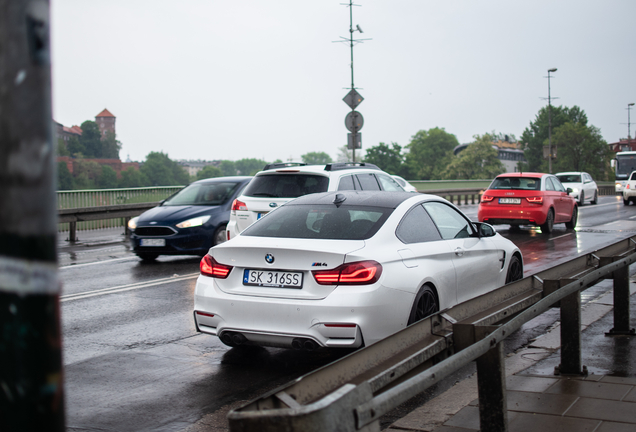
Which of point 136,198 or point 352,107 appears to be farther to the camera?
point 352,107

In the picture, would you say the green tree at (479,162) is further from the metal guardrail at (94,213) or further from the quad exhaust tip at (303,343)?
the quad exhaust tip at (303,343)

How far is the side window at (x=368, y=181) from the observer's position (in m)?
12.2

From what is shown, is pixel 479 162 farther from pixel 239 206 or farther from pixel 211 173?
pixel 239 206

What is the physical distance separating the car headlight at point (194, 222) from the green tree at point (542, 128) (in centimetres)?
12138

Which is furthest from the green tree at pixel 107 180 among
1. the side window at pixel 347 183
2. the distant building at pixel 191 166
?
the side window at pixel 347 183

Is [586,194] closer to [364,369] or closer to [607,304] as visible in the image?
[607,304]

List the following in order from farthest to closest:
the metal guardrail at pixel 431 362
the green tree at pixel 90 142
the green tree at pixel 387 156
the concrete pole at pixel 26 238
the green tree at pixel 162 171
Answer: the green tree at pixel 387 156, the green tree at pixel 90 142, the green tree at pixel 162 171, the metal guardrail at pixel 431 362, the concrete pole at pixel 26 238

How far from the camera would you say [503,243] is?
25.2 feet

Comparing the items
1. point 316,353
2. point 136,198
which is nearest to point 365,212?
point 316,353

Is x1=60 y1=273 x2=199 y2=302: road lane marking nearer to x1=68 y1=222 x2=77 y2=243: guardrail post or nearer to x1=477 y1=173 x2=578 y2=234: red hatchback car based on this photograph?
x1=68 y1=222 x2=77 y2=243: guardrail post

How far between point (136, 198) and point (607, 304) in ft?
54.4

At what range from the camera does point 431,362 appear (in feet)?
11.6

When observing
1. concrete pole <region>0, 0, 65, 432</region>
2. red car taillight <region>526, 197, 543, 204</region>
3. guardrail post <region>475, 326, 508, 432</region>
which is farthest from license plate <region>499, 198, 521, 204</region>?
concrete pole <region>0, 0, 65, 432</region>

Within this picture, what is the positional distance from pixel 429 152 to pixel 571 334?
150022 mm
